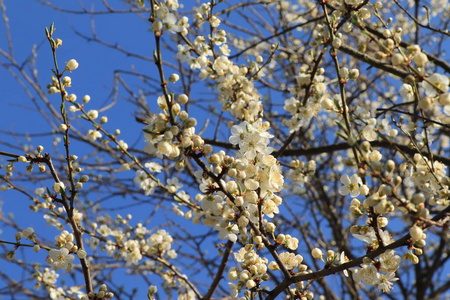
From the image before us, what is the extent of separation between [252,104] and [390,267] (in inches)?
53.7

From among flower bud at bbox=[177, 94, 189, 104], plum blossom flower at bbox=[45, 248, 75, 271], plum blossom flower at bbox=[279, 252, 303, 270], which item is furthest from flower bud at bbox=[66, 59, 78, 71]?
plum blossom flower at bbox=[279, 252, 303, 270]

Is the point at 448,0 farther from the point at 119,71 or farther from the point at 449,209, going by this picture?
the point at 449,209

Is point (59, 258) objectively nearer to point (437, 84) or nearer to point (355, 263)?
point (355, 263)

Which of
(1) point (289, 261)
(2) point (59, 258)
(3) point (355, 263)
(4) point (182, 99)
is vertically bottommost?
(3) point (355, 263)

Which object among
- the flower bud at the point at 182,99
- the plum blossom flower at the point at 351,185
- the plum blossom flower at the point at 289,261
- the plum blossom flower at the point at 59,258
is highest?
the flower bud at the point at 182,99

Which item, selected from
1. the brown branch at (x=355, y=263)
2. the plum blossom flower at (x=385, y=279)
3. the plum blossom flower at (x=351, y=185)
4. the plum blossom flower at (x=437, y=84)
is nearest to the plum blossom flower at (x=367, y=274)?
the plum blossom flower at (x=385, y=279)

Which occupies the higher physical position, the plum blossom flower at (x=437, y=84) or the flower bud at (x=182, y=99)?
the flower bud at (x=182, y=99)

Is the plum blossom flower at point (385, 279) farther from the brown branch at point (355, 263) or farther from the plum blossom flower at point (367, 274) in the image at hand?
the brown branch at point (355, 263)

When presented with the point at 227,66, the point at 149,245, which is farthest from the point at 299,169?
the point at 149,245

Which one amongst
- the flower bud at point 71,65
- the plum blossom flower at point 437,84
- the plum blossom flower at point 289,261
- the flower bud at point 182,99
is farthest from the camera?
the flower bud at point 71,65

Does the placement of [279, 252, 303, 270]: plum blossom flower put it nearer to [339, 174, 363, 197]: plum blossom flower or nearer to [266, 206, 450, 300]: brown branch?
[266, 206, 450, 300]: brown branch

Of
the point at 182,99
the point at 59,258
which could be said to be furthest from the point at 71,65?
the point at 59,258

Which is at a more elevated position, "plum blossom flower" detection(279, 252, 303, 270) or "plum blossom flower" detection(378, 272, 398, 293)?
"plum blossom flower" detection(279, 252, 303, 270)

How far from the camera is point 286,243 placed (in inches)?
72.9
